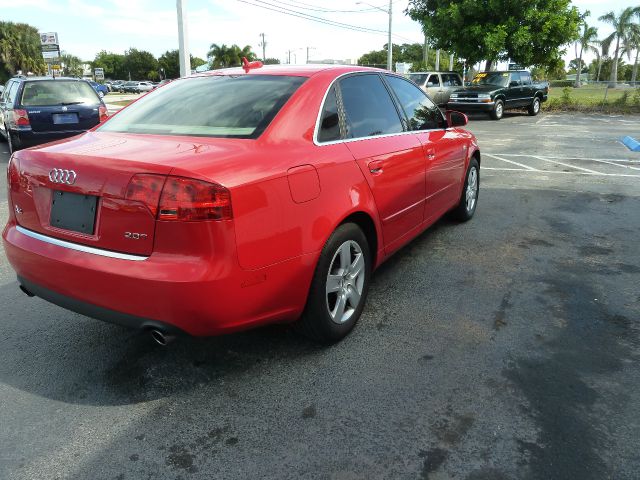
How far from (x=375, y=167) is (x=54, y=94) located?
9214mm

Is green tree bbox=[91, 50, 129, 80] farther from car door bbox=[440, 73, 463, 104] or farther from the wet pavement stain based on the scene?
the wet pavement stain

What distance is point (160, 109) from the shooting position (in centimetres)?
340

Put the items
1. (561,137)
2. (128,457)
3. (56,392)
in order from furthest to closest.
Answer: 1. (561,137)
2. (56,392)
3. (128,457)

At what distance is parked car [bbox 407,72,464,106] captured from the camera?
21.7 m

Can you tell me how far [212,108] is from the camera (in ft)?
10.4

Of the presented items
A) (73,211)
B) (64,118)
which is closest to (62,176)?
(73,211)

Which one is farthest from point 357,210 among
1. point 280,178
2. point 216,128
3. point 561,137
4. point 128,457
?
point 561,137

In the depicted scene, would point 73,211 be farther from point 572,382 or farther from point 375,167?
point 572,382

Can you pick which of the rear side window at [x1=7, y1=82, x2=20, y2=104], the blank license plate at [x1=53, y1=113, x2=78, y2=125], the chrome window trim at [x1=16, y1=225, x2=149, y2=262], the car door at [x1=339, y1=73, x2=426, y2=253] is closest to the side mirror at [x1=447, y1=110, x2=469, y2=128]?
the car door at [x1=339, y1=73, x2=426, y2=253]

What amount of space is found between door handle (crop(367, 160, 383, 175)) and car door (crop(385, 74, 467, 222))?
0.86 meters

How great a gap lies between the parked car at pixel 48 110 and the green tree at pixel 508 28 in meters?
17.6

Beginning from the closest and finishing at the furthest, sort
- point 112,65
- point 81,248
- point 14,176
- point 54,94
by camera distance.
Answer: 1. point 81,248
2. point 14,176
3. point 54,94
4. point 112,65

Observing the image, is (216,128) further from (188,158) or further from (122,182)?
(122,182)

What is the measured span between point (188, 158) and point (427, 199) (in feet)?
8.03
